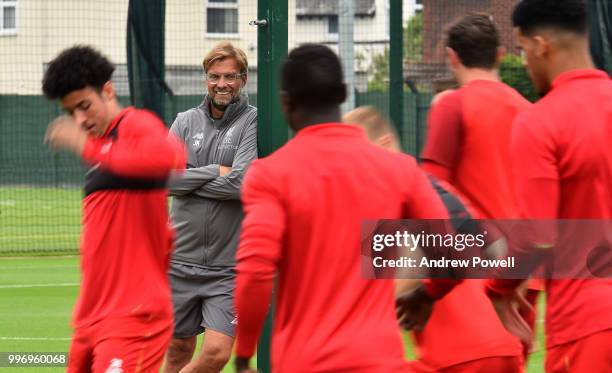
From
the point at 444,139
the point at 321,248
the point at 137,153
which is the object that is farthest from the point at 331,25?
the point at 321,248

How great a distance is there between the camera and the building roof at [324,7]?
38.8 m

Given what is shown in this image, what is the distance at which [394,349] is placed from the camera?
4.34m

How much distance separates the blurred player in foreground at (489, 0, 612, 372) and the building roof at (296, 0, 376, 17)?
31.4 metres

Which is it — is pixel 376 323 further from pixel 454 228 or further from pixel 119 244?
pixel 119 244

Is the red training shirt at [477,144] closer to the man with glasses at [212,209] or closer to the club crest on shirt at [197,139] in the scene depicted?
the man with glasses at [212,209]

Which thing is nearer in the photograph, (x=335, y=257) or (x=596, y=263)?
(x=335, y=257)

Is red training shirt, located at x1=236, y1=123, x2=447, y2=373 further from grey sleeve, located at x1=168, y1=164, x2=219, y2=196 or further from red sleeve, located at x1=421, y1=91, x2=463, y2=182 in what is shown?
grey sleeve, located at x1=168, y1=164, x2=219, y2=196

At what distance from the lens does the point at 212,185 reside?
26.2 feet

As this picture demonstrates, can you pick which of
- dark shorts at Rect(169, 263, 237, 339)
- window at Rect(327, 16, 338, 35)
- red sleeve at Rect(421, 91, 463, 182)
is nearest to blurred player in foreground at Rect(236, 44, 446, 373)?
red sleeve at Rect(421, 91, 463, 182)

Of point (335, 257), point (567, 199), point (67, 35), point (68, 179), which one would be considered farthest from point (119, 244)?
point (67, 35)

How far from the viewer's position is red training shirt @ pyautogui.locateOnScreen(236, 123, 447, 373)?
4.22 m

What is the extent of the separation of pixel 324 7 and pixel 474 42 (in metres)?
37.2

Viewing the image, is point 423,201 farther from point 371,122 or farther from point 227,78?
point 227,78

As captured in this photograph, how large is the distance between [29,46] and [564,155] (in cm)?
2621
